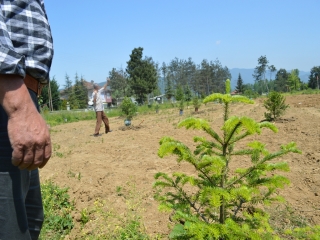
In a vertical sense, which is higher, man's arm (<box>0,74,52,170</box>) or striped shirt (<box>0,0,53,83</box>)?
striped shirt (<box>0,0,53,83</box>)

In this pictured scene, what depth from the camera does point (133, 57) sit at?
117 feet

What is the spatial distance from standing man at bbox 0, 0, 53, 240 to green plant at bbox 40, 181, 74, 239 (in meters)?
2.10

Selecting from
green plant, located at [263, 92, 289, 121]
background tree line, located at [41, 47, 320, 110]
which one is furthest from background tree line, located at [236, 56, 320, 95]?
green plant, located at [263, 92, 289, 121]

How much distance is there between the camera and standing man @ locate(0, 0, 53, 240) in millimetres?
1290

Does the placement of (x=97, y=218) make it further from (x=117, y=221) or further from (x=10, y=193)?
(x=10, y=193)

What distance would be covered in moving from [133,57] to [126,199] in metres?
32.9

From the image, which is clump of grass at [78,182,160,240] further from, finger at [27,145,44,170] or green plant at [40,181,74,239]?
finger at [27,145,44,170]

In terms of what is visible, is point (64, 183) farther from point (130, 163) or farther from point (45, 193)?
point (130, 163)

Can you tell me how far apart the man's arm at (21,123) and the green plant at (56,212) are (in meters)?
2.39

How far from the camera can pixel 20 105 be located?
130 centimetres

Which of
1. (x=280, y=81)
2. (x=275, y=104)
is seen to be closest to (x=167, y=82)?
(x=280, y=81)

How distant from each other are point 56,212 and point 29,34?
294cm

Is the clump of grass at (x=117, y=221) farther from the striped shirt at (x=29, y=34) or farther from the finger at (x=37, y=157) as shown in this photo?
the striped shirt at (x=29, y=34)

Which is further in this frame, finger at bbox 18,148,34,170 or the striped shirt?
the striped shirt
